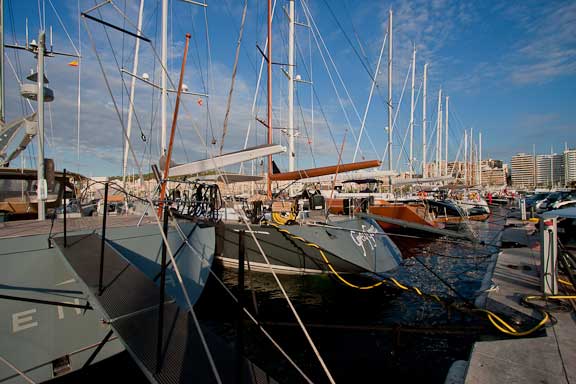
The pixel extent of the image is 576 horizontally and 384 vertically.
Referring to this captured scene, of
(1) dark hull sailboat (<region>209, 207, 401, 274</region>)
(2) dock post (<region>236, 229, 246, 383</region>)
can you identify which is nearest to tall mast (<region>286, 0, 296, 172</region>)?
(1) dark hull sailboat (<region>209, 207, 401, 274</region>)

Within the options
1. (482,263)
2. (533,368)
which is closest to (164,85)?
(533,368)

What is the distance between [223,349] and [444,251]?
1462 cm

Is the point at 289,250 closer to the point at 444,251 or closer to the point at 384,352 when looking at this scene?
the point at 384,352

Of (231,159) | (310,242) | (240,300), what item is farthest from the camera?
(310,242)

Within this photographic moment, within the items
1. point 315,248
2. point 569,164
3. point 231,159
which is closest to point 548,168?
point 569,164

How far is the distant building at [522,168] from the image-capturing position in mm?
141250

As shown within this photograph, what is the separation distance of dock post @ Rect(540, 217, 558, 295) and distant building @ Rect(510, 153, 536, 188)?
163715mm

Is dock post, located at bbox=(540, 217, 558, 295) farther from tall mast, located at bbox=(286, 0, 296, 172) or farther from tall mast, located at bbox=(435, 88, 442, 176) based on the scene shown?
tall mast, located at bbox=(435, 88, 442, 176)

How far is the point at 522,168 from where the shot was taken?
146 m

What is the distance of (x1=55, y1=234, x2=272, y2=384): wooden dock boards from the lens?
2689 mm

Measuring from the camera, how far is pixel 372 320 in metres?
6.80

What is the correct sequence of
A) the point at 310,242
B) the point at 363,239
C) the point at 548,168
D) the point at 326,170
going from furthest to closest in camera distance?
the point at 548,168
the point at 326,170
the point at 363,239
the point at 310,242

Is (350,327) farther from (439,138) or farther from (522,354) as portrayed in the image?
(439,138)

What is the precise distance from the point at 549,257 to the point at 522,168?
571 feet
